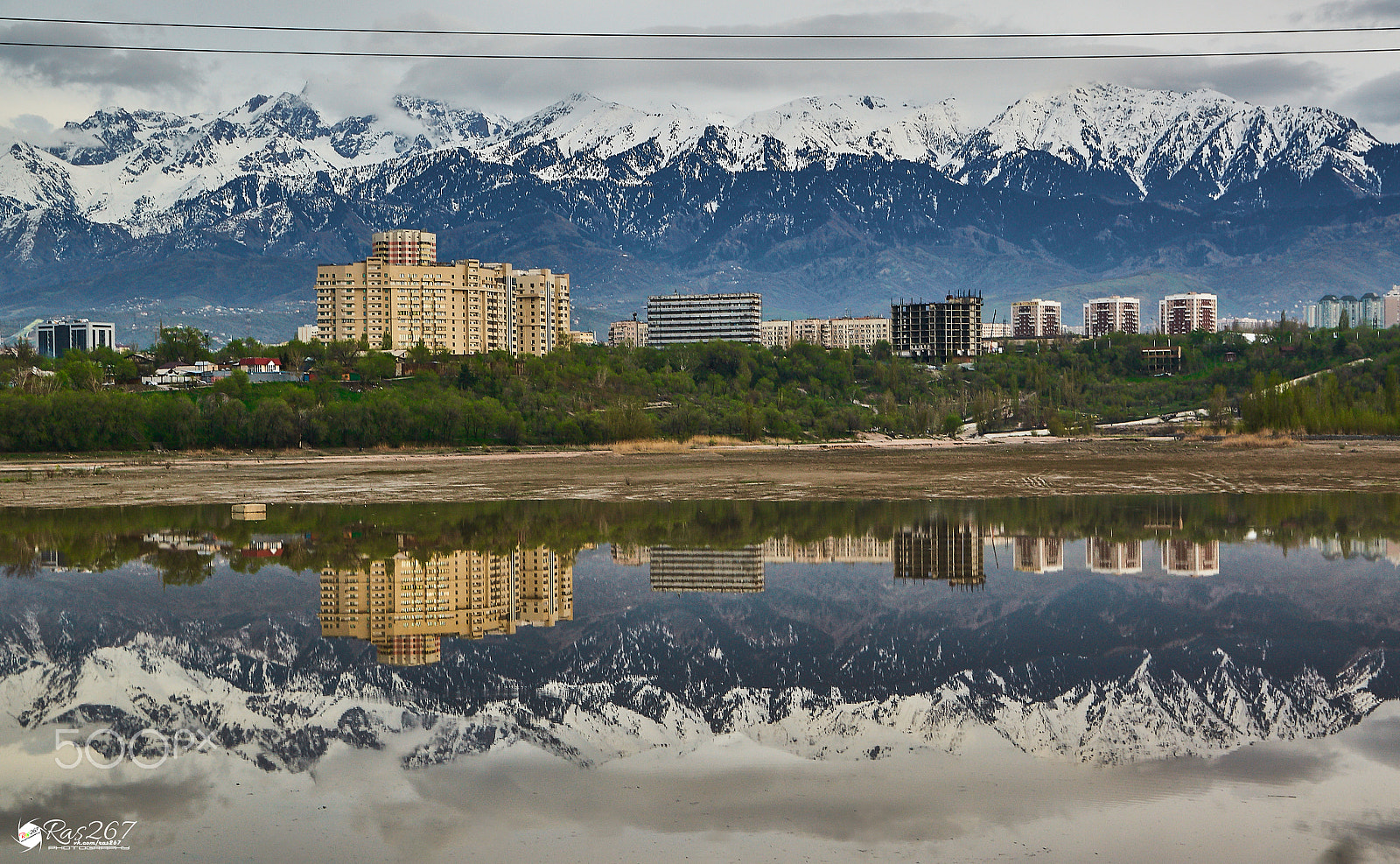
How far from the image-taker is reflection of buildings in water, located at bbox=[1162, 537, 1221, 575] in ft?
72.1

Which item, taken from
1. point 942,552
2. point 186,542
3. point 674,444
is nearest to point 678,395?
point 674,444

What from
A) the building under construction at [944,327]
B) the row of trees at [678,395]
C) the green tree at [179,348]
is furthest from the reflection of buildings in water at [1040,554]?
the building under construction at [944,327]

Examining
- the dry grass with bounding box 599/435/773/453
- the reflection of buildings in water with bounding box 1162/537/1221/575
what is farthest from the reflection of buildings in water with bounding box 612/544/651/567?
the dry grass with bounding box 599/435/773/453

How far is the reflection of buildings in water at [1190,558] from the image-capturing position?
72.1ft

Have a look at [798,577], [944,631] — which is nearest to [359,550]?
[798,577]

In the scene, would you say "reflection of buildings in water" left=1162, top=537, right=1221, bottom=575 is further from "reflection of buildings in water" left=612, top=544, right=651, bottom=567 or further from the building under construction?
the building under construction

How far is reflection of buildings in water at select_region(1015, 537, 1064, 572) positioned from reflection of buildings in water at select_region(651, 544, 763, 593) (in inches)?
206

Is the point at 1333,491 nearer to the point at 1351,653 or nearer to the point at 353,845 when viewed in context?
the point at 1351,653

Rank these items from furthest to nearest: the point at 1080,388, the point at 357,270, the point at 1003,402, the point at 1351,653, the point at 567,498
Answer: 1. the point at 357,270
2. the point at 1080,388
3. the point at 1003,402
4. the point at 567,498
5. the point at 1351,653

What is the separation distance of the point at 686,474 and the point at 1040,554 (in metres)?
30.7

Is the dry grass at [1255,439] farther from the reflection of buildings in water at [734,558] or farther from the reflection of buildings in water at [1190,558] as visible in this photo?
the reflection of buildings in water at [734,558]

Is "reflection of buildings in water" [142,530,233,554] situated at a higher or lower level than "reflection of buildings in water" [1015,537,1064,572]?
lower

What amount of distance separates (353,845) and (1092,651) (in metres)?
9.80

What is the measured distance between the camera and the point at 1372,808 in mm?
9461
